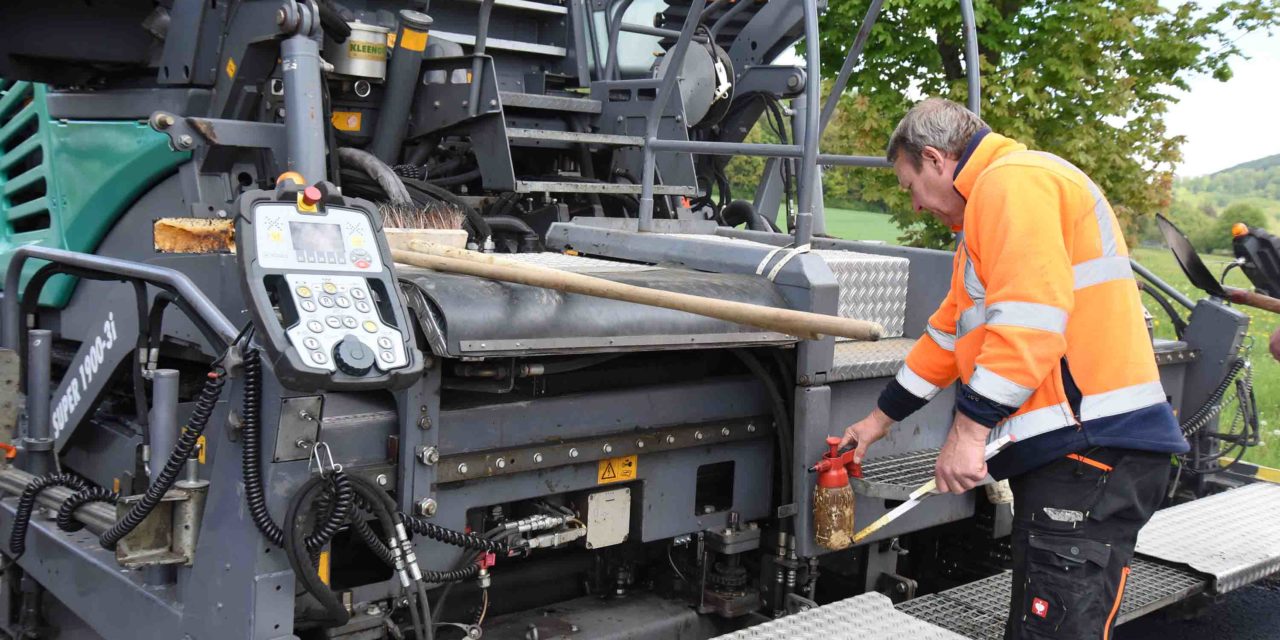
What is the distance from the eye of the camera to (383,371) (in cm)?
240

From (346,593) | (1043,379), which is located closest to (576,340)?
(346,593)

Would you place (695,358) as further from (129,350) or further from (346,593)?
(129,350)

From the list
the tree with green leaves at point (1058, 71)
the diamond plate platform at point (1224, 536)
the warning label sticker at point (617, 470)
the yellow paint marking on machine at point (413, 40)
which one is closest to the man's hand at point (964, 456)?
the warning label sticker at point (617, 470)

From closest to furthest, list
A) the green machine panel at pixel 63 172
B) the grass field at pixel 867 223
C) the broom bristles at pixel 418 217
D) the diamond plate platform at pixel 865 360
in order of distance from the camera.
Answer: the diamond plate platform at pixel 865 360, the broom bristles at pixel 418 217, the green machine panel at pixel 63 172, the grass field at pixel 867 223

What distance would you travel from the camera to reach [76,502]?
321 cm

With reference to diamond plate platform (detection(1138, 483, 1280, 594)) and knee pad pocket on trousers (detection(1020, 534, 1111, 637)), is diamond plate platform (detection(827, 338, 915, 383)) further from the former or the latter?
diamond plate platform (detection(1138, 483, 1280, 594))

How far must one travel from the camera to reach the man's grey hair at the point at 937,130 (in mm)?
2930

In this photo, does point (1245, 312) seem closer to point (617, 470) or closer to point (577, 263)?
point (577, 263)

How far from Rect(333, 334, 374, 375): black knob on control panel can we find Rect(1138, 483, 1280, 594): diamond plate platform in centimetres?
295

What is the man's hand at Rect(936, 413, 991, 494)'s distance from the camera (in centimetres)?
274

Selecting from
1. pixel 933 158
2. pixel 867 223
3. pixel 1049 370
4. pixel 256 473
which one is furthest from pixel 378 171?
pixel 867 223

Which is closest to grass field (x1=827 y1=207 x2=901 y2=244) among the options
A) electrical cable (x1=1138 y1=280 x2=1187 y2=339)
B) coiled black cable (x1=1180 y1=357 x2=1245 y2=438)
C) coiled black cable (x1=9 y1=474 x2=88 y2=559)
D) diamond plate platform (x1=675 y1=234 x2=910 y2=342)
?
electrical cable (x1=1138 y1=280 x2=1187 y2=339)

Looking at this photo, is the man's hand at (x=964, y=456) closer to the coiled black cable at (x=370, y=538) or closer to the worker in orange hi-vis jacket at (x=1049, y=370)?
the worker in orange hi-vis jacket at (x=1049, y=370)

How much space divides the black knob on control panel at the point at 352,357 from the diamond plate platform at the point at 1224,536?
295 centimetres
